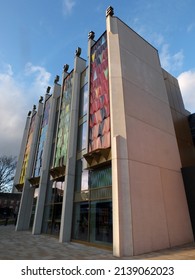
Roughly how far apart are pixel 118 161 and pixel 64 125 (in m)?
11.0

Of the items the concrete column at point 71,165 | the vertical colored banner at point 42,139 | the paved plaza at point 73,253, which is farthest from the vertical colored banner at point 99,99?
the vertical colored banner at point 42,139

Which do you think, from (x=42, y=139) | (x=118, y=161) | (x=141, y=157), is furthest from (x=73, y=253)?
(x=42, y=139)

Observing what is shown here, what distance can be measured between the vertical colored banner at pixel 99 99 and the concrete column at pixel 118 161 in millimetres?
975

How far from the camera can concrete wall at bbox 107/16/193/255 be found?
9156mm

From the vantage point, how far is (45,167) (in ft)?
64.4

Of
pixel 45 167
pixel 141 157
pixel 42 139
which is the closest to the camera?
pixel 141 157

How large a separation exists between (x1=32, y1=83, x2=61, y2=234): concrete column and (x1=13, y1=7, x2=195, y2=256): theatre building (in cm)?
10

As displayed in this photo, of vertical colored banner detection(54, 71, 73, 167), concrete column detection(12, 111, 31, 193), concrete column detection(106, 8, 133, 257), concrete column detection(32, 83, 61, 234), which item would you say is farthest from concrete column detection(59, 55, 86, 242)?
concrete column detection(12, 111, 31, 193)

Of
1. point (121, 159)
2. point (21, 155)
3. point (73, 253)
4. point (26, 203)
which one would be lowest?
point (73, 253)

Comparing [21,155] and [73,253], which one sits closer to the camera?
[73,253]

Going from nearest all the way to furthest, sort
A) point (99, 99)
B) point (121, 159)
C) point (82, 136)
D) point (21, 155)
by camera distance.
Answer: point (121, 159)
point (99, 99)
point (82, 136)
point (21, 155)

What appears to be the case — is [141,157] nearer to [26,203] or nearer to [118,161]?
[118,161]

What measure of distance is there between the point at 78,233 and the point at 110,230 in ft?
12.3

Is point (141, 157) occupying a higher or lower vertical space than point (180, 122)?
lower
